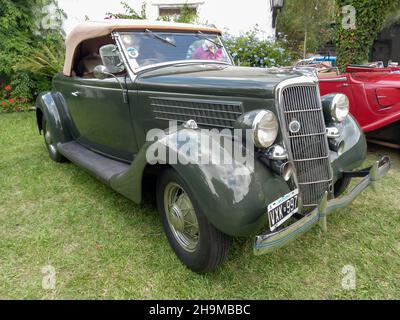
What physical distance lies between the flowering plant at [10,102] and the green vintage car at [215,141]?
19.4 feet

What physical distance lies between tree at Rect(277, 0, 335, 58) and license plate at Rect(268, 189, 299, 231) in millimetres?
12805

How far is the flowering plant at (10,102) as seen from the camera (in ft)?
26.6

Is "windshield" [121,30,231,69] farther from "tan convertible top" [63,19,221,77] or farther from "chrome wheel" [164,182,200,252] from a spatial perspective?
"chrome wheel" [164,182,200,252]

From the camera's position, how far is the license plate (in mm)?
1868

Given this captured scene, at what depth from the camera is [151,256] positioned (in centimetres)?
243

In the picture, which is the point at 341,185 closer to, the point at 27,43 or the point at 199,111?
the point at 199,111

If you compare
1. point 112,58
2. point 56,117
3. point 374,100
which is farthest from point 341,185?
point 56,117

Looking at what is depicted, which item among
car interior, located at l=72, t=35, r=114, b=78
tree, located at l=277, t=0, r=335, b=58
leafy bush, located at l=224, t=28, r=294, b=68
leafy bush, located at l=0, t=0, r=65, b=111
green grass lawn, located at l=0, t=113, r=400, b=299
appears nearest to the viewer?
green grass lawn, located at l=0, t=113, r=400, b=299

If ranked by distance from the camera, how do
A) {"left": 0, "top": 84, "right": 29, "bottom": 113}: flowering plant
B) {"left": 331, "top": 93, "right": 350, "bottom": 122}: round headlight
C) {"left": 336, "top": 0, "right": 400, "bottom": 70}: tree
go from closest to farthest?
{"left": 331, "top": 93, "right": 350, "bottom": 122}: round headlight → {"left": 336, "top": 0, "right": 400, "bottom": 70}: tree → {"left": 0, "top": 84, "right": 29, "bottom": 113}: flowering plant

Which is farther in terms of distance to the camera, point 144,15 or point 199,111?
point 144,15

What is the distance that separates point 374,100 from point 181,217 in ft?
11.4

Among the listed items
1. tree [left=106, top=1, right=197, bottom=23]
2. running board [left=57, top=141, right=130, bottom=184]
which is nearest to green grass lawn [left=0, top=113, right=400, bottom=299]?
running board [left=57, top=141, right=130, bottom=184]
